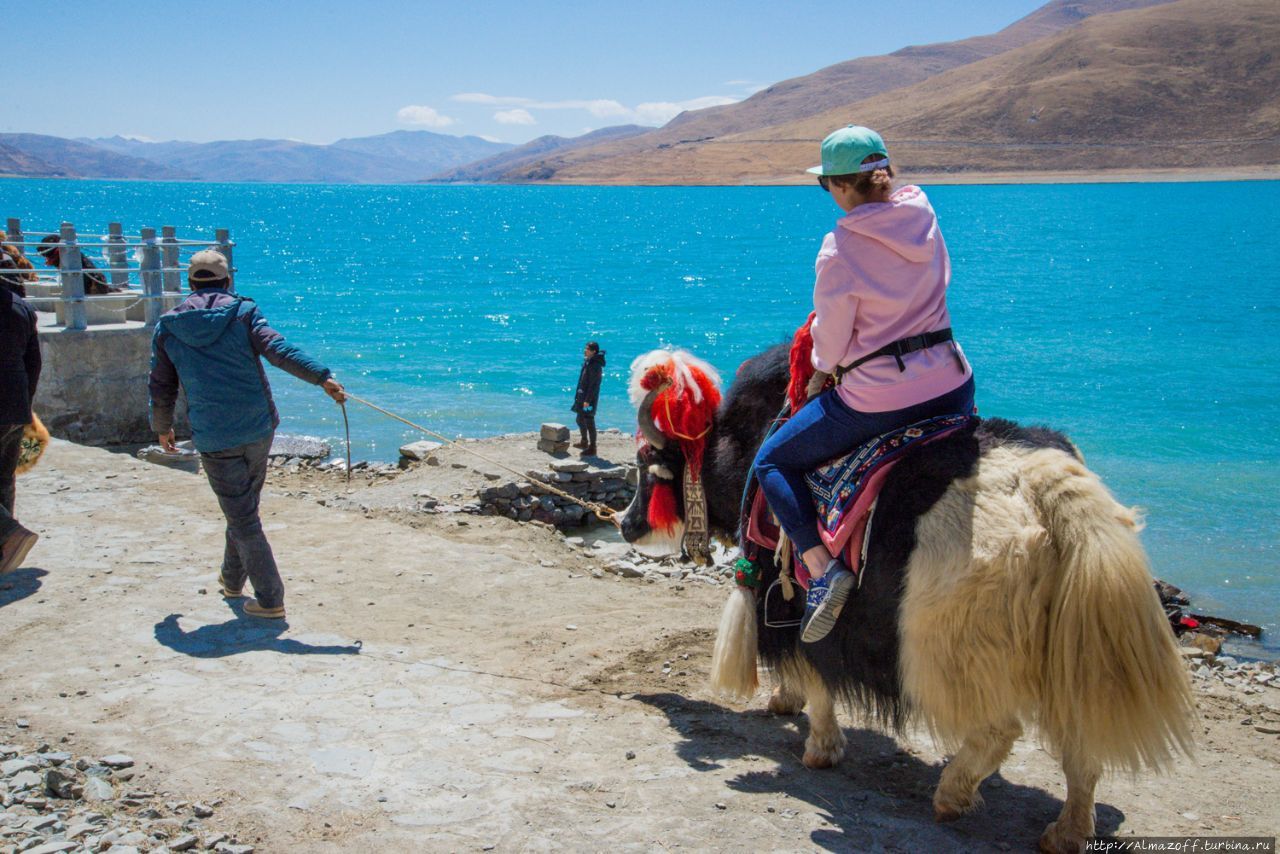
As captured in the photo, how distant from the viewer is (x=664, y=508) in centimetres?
504

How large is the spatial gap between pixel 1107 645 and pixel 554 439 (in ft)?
32.6

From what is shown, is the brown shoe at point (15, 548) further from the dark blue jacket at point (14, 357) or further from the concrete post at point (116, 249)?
the concrete post at point (116, 249)

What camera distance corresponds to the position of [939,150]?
5118 inches

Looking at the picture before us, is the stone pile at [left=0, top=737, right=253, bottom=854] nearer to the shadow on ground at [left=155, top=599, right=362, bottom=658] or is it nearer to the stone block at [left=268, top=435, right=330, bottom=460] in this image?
the shadow on ground at [left=155, top=599, right=362, bottom=658]

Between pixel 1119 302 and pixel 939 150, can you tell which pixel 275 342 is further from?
pixel 939 150

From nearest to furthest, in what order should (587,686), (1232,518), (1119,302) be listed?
(587,686) < (1232,518) < (1119,302)

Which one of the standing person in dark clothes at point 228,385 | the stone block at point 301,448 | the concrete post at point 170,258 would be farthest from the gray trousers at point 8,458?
the stone block at point 301,448

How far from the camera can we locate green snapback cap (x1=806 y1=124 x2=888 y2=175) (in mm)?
3600

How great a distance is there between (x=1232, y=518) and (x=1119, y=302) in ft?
95.9

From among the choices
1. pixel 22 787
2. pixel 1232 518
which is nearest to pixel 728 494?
pixel 22 787

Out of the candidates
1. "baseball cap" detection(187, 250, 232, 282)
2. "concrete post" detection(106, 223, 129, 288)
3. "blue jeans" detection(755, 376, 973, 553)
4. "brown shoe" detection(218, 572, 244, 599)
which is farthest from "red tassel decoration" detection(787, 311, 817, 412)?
"concrete post" detection(106, 223, 129, 288)

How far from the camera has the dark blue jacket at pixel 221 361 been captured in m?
5.02

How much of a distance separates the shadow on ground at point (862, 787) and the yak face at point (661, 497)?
767 millimetres

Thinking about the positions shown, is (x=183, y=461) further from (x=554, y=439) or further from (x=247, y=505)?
(x=247, y=505)
